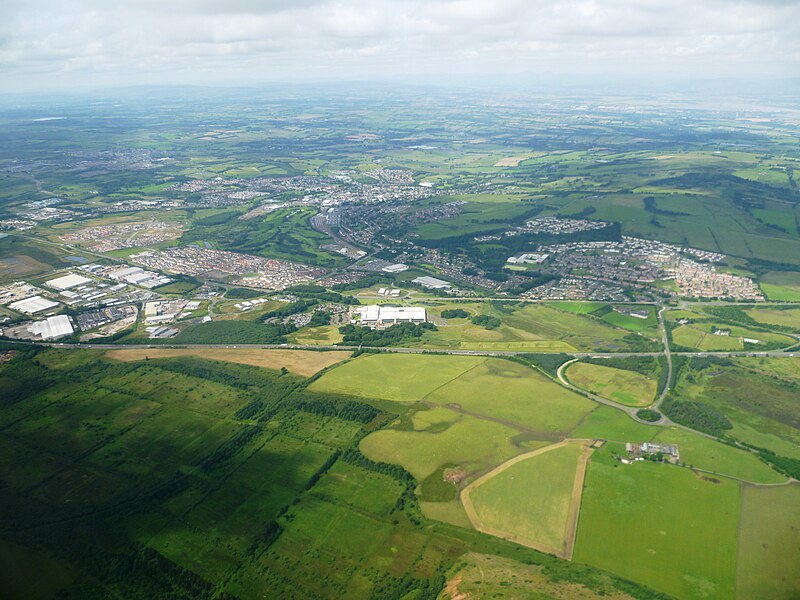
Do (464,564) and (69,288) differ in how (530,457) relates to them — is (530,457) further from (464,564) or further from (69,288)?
(69,288)

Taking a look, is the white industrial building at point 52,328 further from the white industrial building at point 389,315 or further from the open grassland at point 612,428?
the open grassland at point 612,428

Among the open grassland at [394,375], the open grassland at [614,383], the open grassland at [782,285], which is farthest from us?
the open grassland at [782,285]

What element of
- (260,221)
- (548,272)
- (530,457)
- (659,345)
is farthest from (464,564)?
(260,221)

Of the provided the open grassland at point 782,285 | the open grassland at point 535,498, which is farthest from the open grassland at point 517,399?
the open grassland at point 782,285

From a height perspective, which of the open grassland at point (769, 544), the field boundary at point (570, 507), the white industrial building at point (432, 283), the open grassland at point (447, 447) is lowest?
the white industrial building at point (432, 283)

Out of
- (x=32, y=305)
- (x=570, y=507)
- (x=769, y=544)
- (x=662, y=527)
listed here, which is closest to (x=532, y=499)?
(x=570, y=507)

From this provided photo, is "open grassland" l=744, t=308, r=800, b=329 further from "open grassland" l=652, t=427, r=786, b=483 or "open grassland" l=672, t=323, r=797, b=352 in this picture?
"open grassland" l=652, t=427, r=786, b=483

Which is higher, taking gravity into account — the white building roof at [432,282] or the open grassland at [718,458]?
the open grassland at [718,458]
